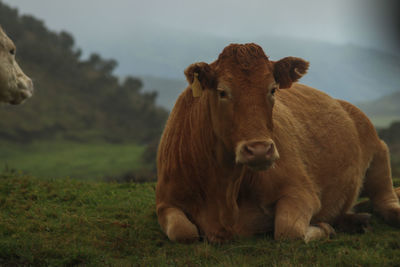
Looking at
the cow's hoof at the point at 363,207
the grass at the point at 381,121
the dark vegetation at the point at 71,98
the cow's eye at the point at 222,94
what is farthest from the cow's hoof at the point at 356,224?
the dark vegetation at the point at 71,98

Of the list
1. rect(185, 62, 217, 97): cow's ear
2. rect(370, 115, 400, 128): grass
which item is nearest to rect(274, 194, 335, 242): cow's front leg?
rect(185, 62, 217, 97): cow's ear

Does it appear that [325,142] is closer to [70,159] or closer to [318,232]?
[318,232]

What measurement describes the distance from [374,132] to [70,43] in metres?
77.4

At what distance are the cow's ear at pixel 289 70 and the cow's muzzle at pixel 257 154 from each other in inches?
45.4

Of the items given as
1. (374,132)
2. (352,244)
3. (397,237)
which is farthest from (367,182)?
(352,244)

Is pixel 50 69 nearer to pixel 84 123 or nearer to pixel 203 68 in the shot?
pixel 84 123

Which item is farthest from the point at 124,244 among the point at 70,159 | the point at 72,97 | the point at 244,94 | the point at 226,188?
the point at 72,97

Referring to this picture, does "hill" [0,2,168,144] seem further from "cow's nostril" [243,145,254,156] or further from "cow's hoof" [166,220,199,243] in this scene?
"cow's nostril" [243,145,254,156]

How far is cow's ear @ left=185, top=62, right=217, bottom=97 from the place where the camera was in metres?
5.58

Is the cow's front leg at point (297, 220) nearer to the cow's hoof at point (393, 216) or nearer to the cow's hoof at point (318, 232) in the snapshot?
the cow's hoof at point (318, 232)

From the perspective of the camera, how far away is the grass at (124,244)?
16.6ft

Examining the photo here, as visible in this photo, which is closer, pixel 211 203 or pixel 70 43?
pixel 211 203

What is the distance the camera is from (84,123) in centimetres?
6825

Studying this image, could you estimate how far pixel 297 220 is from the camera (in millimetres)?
5988
